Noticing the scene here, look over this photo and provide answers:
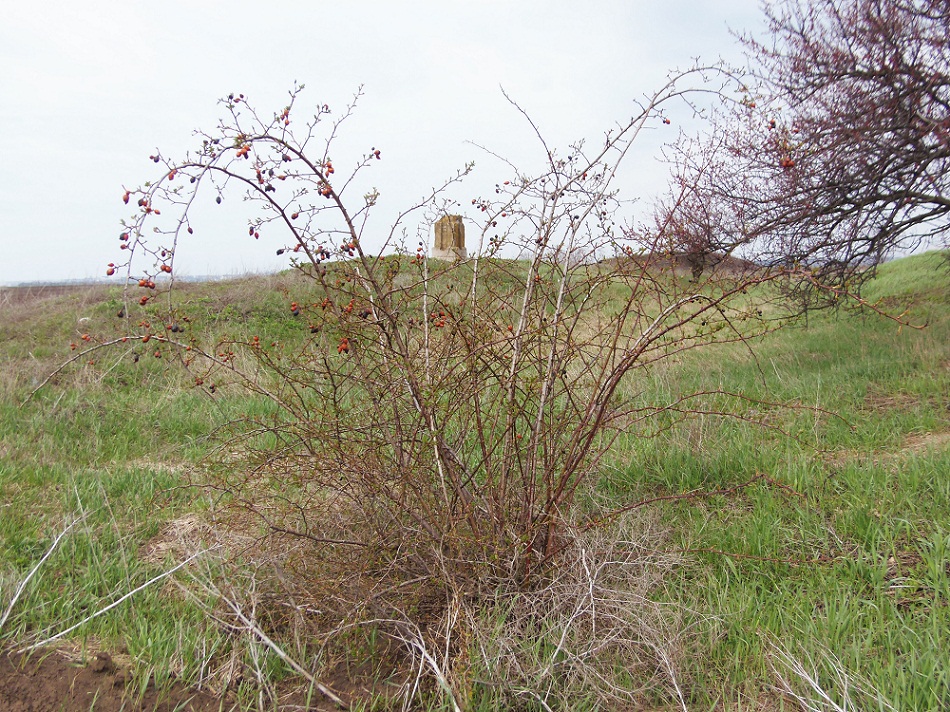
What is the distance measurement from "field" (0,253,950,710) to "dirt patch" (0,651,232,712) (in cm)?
1

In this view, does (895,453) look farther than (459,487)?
Yes

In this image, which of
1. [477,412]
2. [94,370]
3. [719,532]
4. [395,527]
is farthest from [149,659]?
[94,370]

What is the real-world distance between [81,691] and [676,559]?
2.36 m

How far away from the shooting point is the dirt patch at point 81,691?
7.58 feet

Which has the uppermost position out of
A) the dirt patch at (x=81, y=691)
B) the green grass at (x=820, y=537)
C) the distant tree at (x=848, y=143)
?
the distant tree at (x=848, y=143)

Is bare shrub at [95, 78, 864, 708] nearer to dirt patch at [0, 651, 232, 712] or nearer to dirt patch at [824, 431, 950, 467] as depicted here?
dirt patch at [0, 651, 232, 712]

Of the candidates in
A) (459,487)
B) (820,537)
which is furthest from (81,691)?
(820,537)

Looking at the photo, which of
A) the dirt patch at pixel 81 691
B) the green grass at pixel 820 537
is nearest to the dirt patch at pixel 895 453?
the green grass at pixel 820 537

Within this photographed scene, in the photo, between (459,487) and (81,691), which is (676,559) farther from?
(81,691)

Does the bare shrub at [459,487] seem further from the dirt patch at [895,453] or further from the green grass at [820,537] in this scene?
the dirt patch at [895,453]

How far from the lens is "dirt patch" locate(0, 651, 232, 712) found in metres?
2.31

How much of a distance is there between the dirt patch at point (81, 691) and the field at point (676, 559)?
0.03 ft

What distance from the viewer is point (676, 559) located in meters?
2.99

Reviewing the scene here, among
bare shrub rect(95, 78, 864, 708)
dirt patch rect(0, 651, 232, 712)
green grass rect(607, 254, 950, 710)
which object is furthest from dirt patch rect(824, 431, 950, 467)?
dirt patch rect(0, 651, 232, 712)
